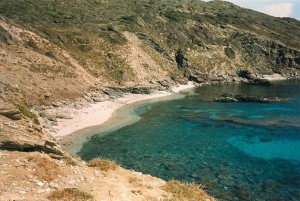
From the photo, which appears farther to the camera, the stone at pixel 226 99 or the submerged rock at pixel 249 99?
the stone at pixel 226 99

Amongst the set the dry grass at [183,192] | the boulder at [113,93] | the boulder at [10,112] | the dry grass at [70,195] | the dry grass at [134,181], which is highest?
the boulder at [10,112]

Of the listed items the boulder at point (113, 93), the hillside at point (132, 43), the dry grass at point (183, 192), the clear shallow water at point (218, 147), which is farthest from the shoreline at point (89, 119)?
the dry grass at point (183, 192)

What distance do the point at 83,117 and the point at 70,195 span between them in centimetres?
4904

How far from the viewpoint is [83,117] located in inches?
2571

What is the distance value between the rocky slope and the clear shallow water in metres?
15.9

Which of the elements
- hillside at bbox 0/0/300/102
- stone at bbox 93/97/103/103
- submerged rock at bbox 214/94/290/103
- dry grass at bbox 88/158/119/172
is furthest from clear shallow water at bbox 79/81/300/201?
hillside at bbox 0/0/300/102

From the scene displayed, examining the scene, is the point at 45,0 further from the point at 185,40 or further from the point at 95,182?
the point at 95,182

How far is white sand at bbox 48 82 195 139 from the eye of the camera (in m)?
57.9

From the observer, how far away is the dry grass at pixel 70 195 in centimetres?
1691

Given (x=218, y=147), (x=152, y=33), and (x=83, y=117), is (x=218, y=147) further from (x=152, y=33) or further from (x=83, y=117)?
(x=152, y=33)

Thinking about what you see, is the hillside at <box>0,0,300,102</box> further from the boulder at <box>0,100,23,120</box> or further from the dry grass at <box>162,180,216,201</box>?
the dry grass at <box>162,180,216,201</box>

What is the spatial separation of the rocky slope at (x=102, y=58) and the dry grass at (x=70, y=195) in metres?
0.49

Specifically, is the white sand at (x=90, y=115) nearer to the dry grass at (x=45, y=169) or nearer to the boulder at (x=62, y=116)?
the boulder at (x=62, y=116)

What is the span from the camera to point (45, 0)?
137m
